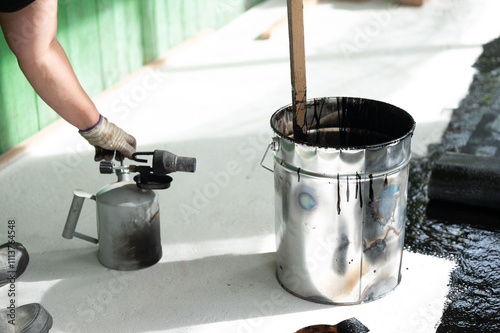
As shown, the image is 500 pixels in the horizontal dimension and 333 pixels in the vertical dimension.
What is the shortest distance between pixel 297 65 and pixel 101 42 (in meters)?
2.55

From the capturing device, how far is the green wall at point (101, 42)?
3969mm

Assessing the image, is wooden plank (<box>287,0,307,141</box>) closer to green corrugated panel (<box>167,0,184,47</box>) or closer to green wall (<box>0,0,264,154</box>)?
green wall (<box>0,0,264,154</box>)

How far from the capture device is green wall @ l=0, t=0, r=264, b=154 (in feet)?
13.0

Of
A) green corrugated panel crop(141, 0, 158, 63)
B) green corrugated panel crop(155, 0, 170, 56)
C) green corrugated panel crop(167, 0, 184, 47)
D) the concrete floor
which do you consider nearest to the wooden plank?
the concrete floor

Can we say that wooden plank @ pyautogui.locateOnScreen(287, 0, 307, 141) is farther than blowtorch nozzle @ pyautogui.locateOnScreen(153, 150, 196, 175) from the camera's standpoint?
No

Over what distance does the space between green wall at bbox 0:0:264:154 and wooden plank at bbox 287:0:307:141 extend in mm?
2061

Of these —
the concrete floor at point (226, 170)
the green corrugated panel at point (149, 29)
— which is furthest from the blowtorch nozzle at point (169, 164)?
the green corrugated panel at point (149, 29)

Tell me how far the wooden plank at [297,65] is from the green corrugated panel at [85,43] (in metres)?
2.27

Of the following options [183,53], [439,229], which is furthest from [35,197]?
[183,53]

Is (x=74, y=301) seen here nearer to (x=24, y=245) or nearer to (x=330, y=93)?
(x=24, y=245)

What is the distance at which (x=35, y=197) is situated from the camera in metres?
3.54

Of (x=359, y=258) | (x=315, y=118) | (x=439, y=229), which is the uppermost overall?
(x=315, y=118)

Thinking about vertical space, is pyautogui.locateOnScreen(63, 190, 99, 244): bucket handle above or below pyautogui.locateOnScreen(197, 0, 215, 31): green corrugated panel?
below

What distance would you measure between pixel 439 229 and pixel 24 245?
1.98 metres
